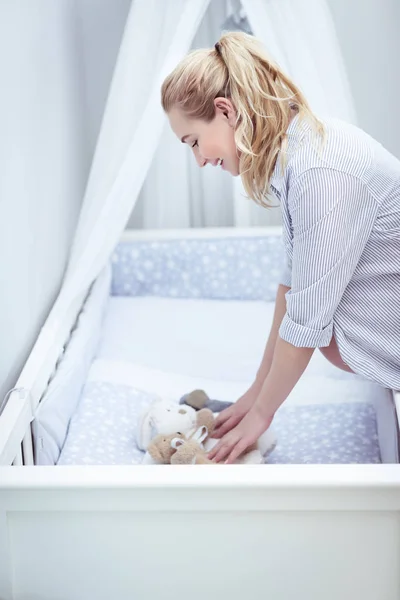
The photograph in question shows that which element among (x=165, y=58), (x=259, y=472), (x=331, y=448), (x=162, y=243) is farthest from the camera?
(x=162, y=243)

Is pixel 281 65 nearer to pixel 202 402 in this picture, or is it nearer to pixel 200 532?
pixel 202 402

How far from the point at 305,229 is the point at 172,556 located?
625mm

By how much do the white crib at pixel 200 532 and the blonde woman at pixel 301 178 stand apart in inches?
11.5

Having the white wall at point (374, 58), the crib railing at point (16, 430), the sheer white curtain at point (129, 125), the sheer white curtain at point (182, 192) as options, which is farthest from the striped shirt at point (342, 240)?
the white wall at point (374, 58)

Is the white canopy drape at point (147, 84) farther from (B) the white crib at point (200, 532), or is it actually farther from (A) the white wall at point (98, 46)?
(B) the white crib at point (200, 532)

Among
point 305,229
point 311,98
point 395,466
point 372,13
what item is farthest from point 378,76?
point 395,466

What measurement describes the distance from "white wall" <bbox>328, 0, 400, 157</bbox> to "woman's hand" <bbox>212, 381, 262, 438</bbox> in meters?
1.41

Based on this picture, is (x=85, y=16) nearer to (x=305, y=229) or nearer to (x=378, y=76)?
(x=378, y=76)

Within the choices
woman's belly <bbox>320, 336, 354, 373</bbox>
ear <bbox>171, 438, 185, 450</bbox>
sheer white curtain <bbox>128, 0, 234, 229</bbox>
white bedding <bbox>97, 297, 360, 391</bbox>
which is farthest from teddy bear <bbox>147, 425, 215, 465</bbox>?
sheer white curtain <bbox>128, 0, 234, 229</bbox>

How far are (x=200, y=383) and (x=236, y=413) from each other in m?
0.41

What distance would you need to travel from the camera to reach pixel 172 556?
1443mm

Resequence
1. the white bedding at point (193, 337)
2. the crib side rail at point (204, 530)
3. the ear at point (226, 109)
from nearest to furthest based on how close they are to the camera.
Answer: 1. the crib side rail at point (204, 530)
2. the ear at point (226, 109)
3. the white bedding at point (193, 337)

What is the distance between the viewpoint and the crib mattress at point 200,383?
1.91 m

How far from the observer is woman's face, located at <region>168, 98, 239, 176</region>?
1.50 metres
